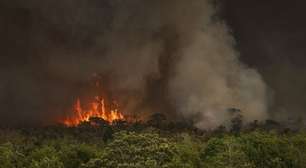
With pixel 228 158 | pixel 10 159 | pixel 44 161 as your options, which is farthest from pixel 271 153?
pixel 10 159

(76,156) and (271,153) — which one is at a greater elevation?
(76,156)

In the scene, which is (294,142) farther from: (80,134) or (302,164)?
(80,134)

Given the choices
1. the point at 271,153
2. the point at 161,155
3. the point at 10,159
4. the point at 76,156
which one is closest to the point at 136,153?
the point at 161,155

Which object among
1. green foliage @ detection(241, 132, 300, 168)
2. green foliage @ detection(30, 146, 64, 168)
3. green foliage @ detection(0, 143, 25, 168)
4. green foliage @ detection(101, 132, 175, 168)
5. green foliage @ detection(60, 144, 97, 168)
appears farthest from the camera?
green foliage @ detection(60, 144, 97, 168)

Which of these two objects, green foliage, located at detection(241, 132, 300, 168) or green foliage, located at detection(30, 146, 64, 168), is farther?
green foliage, located at detection(241, 132, 300, 168)

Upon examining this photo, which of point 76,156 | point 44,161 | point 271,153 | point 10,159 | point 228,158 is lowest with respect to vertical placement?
point 228,158

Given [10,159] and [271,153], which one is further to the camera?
[271,153]

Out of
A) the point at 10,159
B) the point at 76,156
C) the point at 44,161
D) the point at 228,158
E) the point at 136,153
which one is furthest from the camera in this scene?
the point at 76,156

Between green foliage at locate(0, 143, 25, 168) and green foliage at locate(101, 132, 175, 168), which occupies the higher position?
green foliage at locate(0, 143, 25, 168)

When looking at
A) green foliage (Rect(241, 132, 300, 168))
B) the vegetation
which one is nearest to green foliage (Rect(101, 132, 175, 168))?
the vegetation

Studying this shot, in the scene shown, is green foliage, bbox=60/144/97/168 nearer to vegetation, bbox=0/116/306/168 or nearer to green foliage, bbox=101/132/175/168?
vegetation, bbox=0/116/306/168

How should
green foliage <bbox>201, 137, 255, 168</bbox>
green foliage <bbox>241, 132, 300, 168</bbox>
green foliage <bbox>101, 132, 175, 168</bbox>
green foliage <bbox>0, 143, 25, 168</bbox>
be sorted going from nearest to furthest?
green foliage <bbox>101, 132, 175, 168</bbox> < green foliage <bbox>201, 137, 255, 168</bbox> < green foliage <bbox>0, 143, 25, 168</bbox> < green foliage <bbox>241, 132, 300, 168</bbox>

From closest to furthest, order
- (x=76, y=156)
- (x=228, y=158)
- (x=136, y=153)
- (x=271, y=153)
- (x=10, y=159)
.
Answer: (x=136, y=153) < (x=228, y=158) < (x=10, y=159) < (x=271, y=153) < (x=76, y=156)

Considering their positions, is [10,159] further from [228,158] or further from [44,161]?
[228,158]
